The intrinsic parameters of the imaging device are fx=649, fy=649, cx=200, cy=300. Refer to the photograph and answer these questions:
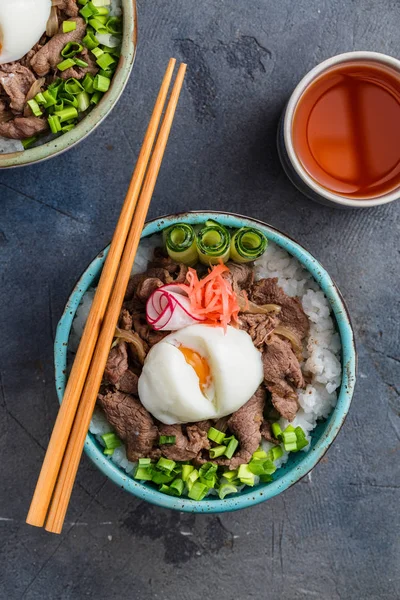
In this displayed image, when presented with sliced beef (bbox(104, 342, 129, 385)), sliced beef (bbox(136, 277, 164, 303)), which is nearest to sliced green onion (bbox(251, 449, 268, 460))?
sliced beef (bbox(104, 342, 129, 385))

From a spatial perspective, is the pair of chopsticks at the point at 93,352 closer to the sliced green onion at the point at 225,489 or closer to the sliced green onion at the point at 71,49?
the sliced green onion at the point at 71,49

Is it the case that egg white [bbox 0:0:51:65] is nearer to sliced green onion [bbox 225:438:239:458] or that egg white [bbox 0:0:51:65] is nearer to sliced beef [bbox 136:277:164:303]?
sliced beef [bbox 136:277:164:303]

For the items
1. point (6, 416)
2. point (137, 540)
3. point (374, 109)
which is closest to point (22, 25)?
point (374, 109)

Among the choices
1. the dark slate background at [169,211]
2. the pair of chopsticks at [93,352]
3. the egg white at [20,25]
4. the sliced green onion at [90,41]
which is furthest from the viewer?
Result: the dark slate background at [169,211]

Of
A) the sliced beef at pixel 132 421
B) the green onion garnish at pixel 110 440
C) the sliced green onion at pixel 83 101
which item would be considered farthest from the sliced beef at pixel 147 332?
the sliced green onion at pixel 83 101

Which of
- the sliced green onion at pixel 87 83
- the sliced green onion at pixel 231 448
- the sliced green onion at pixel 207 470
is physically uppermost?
the sliced green onion at pixel 87 83

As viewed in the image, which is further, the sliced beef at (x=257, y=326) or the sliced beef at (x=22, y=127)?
the sliced beef at (x=22, y=127)
